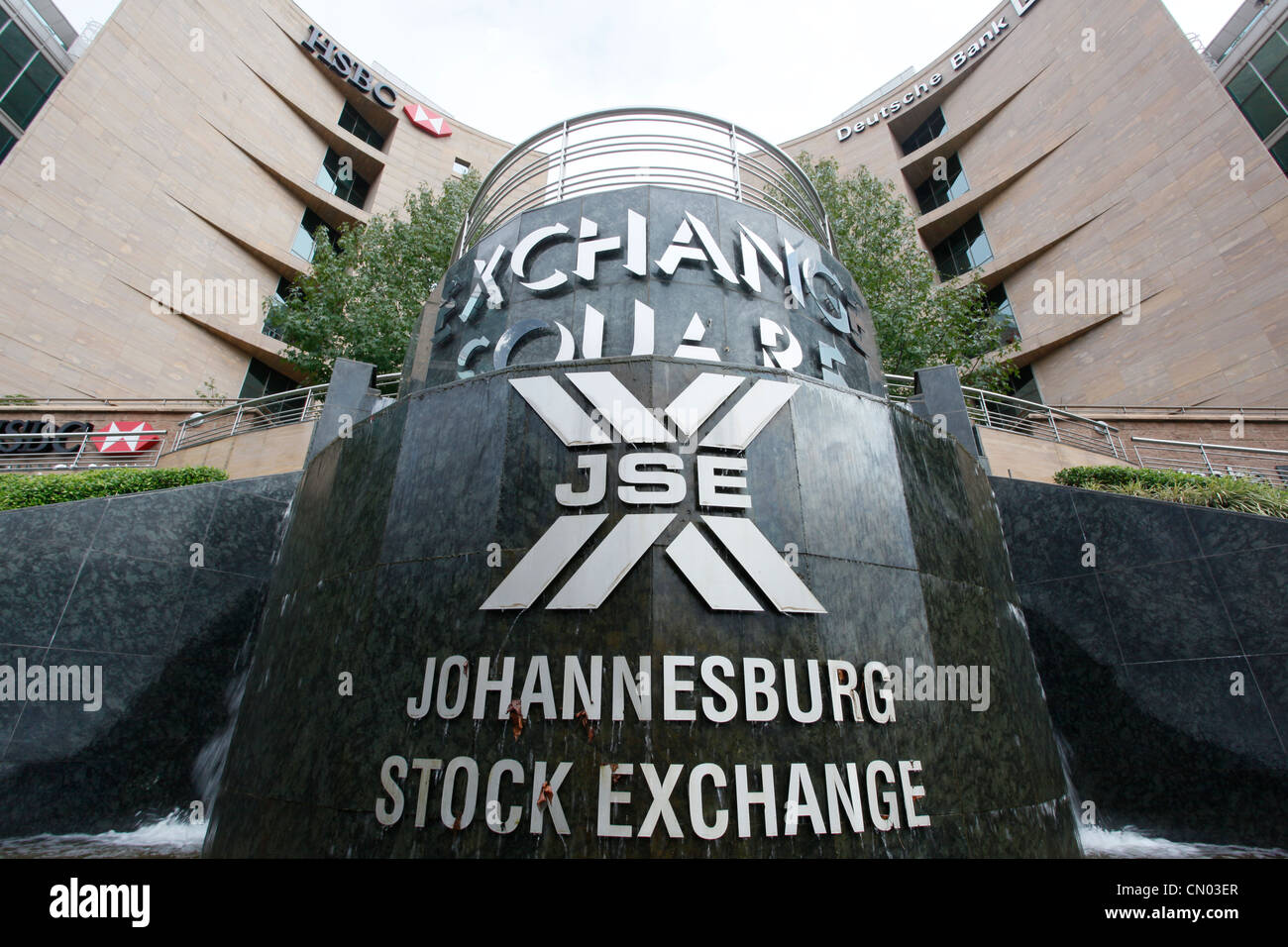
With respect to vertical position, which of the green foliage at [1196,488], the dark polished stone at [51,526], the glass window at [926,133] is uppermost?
the glass window at [926,133]

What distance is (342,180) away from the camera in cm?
3291

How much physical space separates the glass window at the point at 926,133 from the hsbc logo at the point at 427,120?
1117 inches

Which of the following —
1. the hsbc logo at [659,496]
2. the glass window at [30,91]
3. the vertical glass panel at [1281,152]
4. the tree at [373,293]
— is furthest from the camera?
the glass window at [30,91]

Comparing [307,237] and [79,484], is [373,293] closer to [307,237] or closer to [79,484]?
[79,484]

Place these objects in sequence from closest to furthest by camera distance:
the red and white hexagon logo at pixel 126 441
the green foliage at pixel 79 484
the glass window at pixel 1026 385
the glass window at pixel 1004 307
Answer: the green foliage at pixel 79 484
the red and white hexagon logo at pixel 126 441
the glass window at pixel 1026 385
the glass window at pixel 1004 307

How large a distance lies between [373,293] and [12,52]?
19173mm

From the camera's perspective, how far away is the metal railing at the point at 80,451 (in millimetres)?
14445

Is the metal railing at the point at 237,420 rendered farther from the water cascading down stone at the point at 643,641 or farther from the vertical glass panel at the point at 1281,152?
the vertical glass panel at the point at 1281,152

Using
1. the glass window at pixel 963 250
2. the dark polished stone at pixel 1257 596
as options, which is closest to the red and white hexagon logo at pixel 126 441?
the dark polished stone at pixel 1257 596

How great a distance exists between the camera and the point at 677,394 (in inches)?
203

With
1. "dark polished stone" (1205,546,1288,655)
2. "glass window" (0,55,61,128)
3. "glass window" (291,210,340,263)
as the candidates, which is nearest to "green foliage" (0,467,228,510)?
→ "dark polished stone" (1205,546,1288,655)

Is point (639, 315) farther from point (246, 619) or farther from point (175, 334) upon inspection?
point (175, 334)

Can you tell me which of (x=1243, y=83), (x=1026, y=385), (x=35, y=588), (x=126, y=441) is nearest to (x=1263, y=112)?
(x=1243, y=83)

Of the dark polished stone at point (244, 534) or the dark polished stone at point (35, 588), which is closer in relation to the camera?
the dark polished stone at point (35, 588)
